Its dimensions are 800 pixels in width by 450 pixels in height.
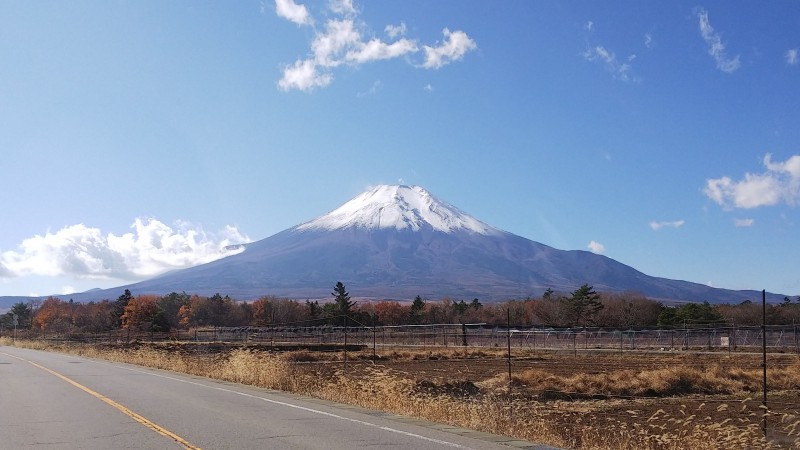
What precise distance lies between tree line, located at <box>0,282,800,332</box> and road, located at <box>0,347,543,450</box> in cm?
6115

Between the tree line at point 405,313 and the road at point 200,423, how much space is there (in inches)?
2408

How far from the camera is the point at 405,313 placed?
13988 centimetres

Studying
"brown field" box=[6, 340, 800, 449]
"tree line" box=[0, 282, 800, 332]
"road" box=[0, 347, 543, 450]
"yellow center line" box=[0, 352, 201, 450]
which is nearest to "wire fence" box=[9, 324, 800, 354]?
"tree line" box=[0, 282, 800, 332]

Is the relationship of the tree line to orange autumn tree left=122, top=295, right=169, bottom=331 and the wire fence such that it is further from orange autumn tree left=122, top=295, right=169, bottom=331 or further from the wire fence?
the wire fence

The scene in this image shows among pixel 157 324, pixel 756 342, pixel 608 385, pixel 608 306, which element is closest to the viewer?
pixel 608 385

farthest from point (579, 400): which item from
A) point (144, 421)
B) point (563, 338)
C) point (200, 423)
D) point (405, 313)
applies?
point (405, 313)

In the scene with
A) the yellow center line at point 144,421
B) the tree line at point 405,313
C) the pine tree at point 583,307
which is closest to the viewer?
the yellow center line at point 144,421

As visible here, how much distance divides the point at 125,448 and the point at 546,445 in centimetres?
613

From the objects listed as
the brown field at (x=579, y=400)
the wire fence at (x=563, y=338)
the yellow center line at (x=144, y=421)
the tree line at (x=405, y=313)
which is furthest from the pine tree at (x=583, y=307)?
the yellow center line at (x=144, y=421)

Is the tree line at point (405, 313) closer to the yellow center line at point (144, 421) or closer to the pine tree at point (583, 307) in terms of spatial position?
the pine tree at point (583, 307)

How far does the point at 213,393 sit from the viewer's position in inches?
709

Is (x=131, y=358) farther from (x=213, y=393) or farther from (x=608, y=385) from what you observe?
(x=608, y=385)

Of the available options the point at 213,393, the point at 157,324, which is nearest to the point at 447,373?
the point at 213,393

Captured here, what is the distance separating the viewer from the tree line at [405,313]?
3752 inches
